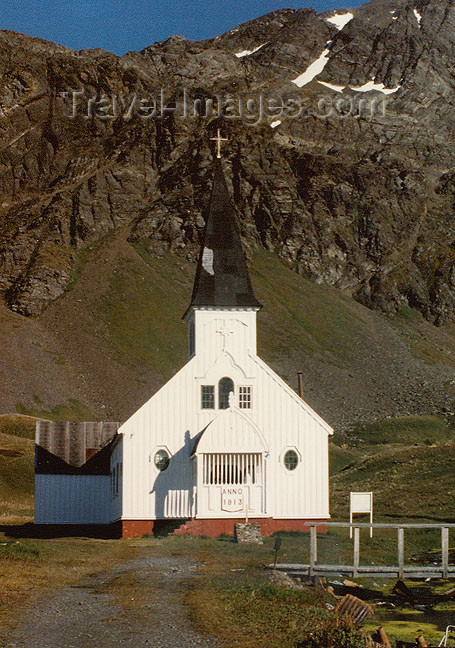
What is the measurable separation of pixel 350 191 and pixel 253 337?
144 meters

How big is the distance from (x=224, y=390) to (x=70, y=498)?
12.5 m

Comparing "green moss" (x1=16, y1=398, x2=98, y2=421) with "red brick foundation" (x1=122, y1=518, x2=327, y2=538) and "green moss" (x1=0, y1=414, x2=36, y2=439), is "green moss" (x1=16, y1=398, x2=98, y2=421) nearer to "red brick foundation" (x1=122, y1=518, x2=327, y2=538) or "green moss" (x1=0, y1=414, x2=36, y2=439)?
"green moss" (x1=0, y1=414, x2=36, y2=439)

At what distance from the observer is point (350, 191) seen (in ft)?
576

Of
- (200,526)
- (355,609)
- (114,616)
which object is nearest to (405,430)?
(200,526)

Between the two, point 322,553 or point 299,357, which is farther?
point 299,357

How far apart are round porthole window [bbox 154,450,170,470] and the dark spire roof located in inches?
236

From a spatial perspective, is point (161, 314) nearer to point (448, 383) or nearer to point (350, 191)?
point (448, 383)

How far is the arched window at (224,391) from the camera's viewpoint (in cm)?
3431

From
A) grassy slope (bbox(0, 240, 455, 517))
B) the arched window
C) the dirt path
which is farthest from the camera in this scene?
grassy slope (bbox(0, 240, 455, 517))

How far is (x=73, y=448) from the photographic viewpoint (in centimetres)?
4416

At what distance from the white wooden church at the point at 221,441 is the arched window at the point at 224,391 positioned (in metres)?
0.04

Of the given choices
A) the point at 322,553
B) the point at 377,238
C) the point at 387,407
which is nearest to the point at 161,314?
the point at 387,407

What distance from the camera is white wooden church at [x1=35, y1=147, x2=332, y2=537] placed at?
31.9m

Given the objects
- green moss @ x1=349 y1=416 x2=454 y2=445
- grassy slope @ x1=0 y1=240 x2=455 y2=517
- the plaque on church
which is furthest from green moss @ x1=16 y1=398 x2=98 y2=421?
the plaque on church
